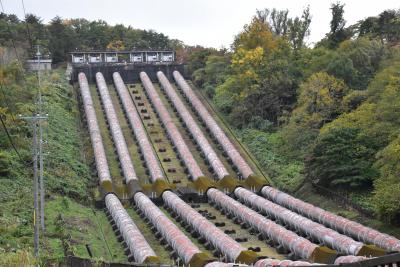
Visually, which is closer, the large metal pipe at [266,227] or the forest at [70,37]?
the large metal pipe at [266,227]

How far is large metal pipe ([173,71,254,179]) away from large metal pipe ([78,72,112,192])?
1126cm

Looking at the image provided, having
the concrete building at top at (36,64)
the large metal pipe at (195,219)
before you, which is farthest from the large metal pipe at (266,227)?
the concrete building at top at (36,64)

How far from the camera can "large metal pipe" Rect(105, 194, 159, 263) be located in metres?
34.8

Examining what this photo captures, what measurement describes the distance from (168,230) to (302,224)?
810cm

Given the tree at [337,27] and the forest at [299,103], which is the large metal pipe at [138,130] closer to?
the forest at [299,103]

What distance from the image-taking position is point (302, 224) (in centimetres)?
4003

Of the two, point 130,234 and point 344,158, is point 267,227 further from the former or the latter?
point 344,158

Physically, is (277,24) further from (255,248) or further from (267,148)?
(255,248)

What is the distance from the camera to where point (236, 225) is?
44.5m

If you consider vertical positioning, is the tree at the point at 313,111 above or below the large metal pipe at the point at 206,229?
above

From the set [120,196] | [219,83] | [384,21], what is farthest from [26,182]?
[384,21]

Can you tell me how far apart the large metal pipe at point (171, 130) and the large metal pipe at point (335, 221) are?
7.24m

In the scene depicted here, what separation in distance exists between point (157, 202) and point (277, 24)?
174 ft

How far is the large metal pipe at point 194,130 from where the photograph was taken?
56.7m
